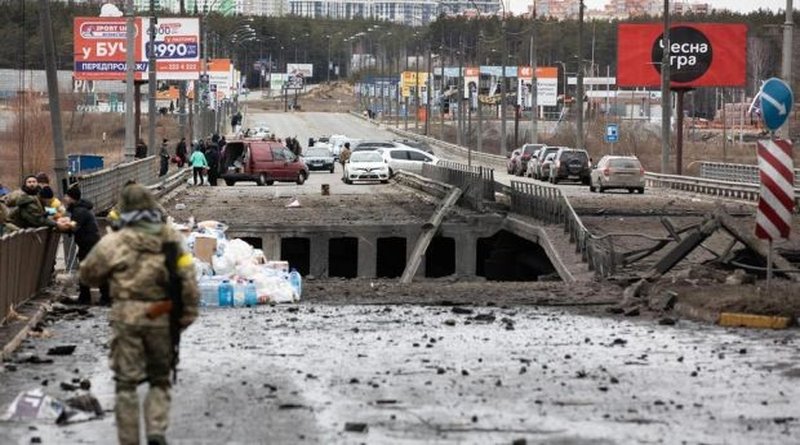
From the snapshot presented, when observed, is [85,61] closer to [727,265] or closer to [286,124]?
[727,265]

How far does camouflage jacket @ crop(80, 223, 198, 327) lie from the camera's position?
1154cm

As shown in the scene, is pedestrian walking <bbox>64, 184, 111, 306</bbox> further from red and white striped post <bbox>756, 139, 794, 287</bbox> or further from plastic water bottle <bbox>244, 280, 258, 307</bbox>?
red and white striped post <bbox>756, 139, 794, 287</bbox>

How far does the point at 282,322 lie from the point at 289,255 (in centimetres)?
2524

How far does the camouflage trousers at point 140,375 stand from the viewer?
11195 mm

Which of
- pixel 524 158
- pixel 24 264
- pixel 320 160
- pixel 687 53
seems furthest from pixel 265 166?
pixel 24 264

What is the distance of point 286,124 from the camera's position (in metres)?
170

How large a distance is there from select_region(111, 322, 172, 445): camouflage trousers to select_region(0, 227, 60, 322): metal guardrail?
341 inches

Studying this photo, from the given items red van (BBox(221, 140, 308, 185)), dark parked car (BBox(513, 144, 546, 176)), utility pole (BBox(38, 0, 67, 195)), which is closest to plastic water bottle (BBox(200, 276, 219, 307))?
utility pole (BBox(38, 0, 67, 195))

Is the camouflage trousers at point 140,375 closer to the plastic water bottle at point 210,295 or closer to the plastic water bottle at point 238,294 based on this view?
the plastic water bottle at point 210,295

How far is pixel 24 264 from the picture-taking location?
22.8m

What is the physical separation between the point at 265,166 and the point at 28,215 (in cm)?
4650

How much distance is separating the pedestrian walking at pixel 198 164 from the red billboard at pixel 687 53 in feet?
86.6

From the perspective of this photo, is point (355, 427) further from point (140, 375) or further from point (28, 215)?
point (28, 215)

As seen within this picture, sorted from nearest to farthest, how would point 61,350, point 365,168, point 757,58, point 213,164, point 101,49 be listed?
point 61,350 < point 213,164 < point 365,168 < point 101,49 < point 757,58
